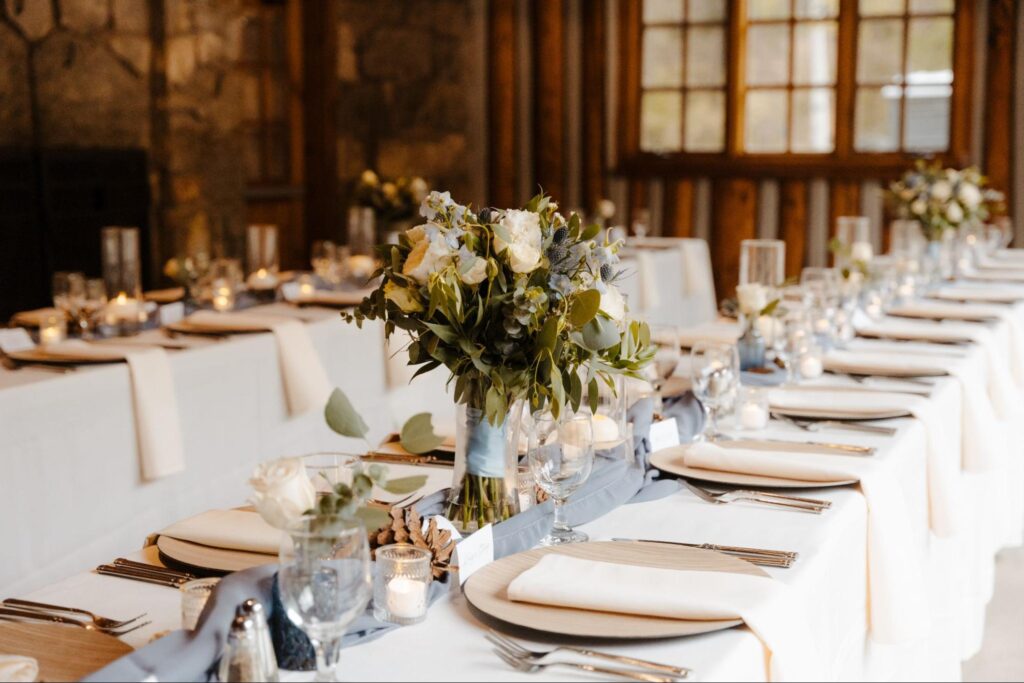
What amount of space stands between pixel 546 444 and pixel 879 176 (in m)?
6.27

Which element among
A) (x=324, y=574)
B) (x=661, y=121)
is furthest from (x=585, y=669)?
(x=661, y=121)

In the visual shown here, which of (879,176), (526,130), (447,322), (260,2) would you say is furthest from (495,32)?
(447,322)

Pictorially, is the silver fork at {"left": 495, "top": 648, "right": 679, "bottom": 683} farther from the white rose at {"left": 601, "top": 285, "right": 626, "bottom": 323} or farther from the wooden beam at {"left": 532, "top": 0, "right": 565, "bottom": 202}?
the wooden beam at {"left": 532, "top": 0, "right": 565, "bottom": 202}

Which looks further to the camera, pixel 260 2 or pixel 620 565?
pixel 260 2

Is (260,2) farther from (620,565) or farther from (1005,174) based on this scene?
(620,565)

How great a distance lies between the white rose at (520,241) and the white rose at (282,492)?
1.44 ft

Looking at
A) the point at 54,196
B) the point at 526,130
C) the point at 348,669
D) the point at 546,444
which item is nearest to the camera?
the point at 348,669

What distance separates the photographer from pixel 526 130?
27.3 feet

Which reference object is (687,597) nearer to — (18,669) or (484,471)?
(484,471)

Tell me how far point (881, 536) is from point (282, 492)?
3.41 ft

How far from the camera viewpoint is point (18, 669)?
1.16 m

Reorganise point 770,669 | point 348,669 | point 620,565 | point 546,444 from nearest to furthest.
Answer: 1. point 348,669
2. point 770,669
3. point 620,565
4. point 546,444

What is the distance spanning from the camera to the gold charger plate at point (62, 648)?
1.22 m

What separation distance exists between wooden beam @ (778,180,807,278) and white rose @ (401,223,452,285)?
6.29m
